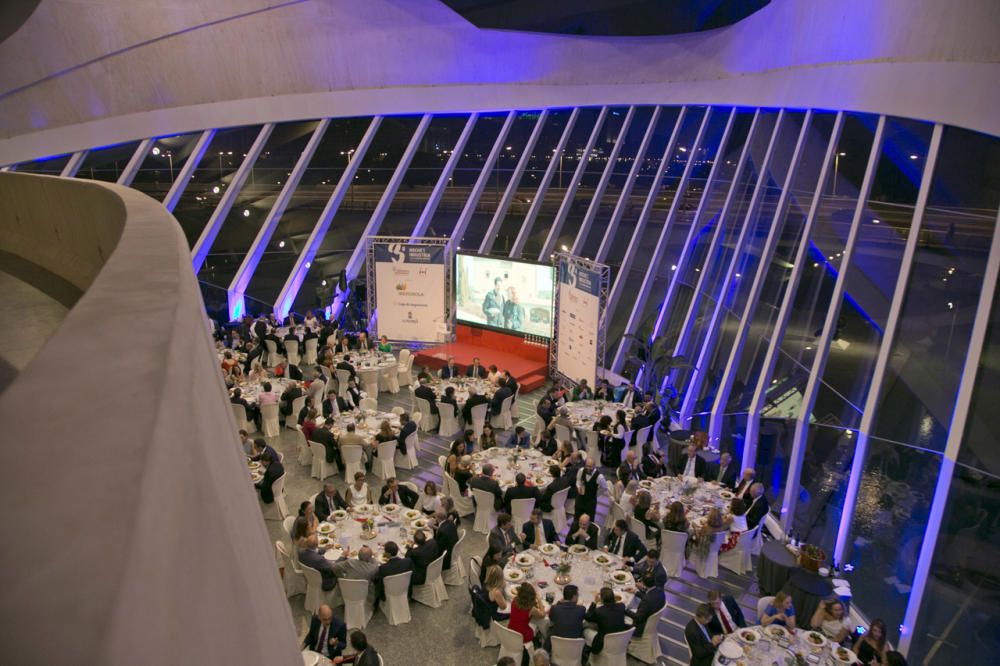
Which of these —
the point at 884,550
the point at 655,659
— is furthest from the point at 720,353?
the point at 655,659

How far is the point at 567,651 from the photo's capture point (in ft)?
21.6

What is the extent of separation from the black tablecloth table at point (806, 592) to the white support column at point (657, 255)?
7.00m

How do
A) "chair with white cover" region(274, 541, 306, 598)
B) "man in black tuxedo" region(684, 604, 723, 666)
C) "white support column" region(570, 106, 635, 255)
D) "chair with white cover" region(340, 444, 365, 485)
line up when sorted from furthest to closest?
1. "white support column" region(570, 106, 635, 255)
2. "chair with white cover" region(340, 444, 365, 485)
3. "chair with white cover" region(274, 541, 306, 598)
4. "man in black tuxedo" region(684, 604, 723, 666)

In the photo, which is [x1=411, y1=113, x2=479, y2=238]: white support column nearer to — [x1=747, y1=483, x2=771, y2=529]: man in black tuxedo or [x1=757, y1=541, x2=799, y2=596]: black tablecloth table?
[x1=747, y1=483, x2=771, y2=529]: man in black tuxedo

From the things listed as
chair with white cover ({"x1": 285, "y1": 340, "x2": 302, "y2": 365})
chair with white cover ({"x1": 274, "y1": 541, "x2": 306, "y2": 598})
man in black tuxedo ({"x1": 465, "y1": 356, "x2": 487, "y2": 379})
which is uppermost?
man in black tuxedo ({"x1": 465, "y1": 356, "x2": 487, "y2": 379})

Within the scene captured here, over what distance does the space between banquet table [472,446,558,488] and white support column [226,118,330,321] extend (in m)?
9.04

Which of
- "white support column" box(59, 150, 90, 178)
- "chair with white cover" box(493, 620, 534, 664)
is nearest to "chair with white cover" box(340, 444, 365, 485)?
"chair with white cover" box(493, 620, 534, 664)

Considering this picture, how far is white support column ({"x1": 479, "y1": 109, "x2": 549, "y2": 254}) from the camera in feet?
56.1

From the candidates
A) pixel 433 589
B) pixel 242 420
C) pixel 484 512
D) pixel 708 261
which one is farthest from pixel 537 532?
pixel 708 261

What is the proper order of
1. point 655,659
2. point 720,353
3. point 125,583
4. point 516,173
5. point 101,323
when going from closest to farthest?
point 125,583, point 101,323, point 655,659, point 720,353, point 516,173

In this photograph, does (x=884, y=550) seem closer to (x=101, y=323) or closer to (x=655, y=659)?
(x=655, y=659)

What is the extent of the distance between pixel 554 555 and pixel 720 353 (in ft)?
17.2

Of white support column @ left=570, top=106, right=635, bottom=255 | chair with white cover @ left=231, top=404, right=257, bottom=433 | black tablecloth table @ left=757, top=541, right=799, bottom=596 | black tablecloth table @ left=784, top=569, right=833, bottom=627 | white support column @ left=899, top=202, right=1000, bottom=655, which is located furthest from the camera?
white support column @ left=570, top=106, right=635, bottom=255

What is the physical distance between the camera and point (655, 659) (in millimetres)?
7090
